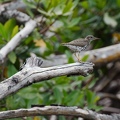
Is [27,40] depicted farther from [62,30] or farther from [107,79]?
[107,79]

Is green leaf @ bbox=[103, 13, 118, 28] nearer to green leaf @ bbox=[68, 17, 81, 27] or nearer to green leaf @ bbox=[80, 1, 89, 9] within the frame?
green leaf @ bbox=[80, 1, 89, 9]

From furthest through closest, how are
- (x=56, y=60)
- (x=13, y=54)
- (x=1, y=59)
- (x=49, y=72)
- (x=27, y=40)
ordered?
(x=56, y=60), (x=27, y=40), (x=13, y=54), (x=1, y=59), (x=49, y=72)

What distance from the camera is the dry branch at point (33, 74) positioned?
2.54 m

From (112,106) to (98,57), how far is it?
99cm

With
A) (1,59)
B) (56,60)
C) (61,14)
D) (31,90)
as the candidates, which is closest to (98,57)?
(56,60)

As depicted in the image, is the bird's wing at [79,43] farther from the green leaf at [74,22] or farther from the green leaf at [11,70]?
the green leaf at [74,22]

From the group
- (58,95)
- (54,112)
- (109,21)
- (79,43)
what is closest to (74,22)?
(109,21)

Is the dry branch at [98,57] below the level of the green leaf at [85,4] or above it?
below

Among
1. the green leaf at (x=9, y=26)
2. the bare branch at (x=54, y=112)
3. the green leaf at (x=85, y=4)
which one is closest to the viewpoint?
the bare branch at (x=54, y=112)

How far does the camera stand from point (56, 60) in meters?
4.26

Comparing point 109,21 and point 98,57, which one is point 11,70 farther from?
point 109,21

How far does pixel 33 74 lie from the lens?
263 centimetres

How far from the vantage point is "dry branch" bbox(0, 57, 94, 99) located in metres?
2.54

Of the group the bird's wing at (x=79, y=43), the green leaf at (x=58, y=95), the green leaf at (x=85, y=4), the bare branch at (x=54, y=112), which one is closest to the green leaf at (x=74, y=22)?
the green leaf at (x=85, y=4)
